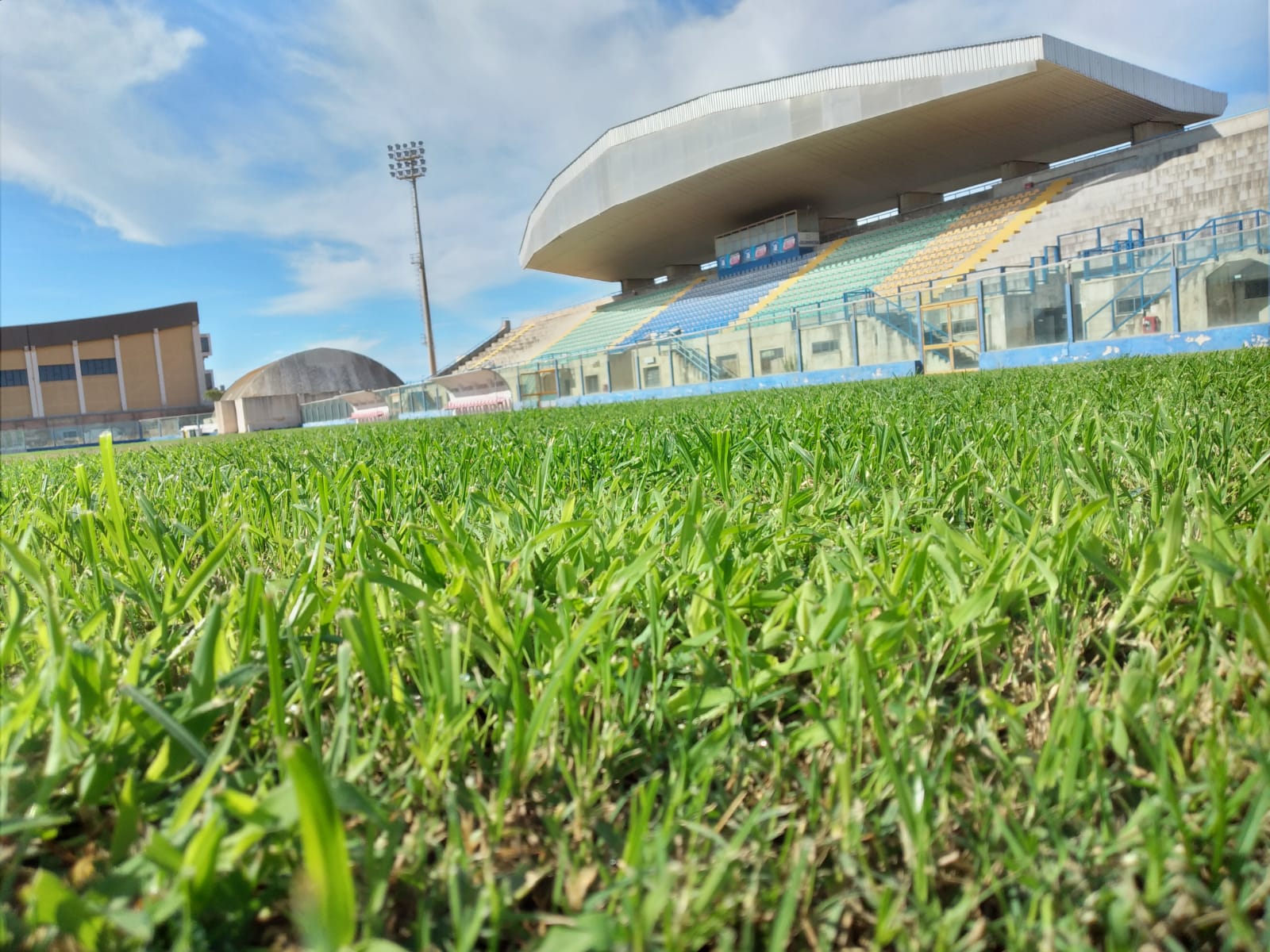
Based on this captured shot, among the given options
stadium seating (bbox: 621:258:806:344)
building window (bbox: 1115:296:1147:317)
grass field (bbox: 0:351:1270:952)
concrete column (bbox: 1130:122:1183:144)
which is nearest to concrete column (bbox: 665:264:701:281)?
stadium seating (bbox: 621:258:806:344)

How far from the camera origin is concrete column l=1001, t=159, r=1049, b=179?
95.9 ft

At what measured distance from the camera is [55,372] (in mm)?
47906

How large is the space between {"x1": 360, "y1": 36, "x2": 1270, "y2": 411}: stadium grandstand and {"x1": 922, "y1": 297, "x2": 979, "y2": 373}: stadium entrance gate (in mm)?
45

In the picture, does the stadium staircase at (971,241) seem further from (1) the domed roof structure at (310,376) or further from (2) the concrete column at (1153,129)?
(1) the domed roof structure at (310,376)

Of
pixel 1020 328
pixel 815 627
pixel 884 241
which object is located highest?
pixel 884 241

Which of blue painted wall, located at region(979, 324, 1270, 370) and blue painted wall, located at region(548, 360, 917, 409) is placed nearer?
blue painted wall, located at region(979, 324, 1270, 370)

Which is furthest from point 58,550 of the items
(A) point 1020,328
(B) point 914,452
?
(A) point 1020,328

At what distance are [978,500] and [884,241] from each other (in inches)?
1125

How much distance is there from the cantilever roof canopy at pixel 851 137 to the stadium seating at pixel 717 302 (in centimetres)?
344

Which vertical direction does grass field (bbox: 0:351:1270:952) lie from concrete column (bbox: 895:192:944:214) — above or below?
below

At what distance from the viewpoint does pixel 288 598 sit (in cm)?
93

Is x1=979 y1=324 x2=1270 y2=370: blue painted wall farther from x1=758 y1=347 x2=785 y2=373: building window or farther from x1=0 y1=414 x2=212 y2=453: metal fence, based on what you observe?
x1=0 y1=414 x2=212 y2=453: metal fence

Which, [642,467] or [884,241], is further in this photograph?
[884,241]

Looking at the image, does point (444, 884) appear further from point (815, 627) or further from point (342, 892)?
point (815, 627)
